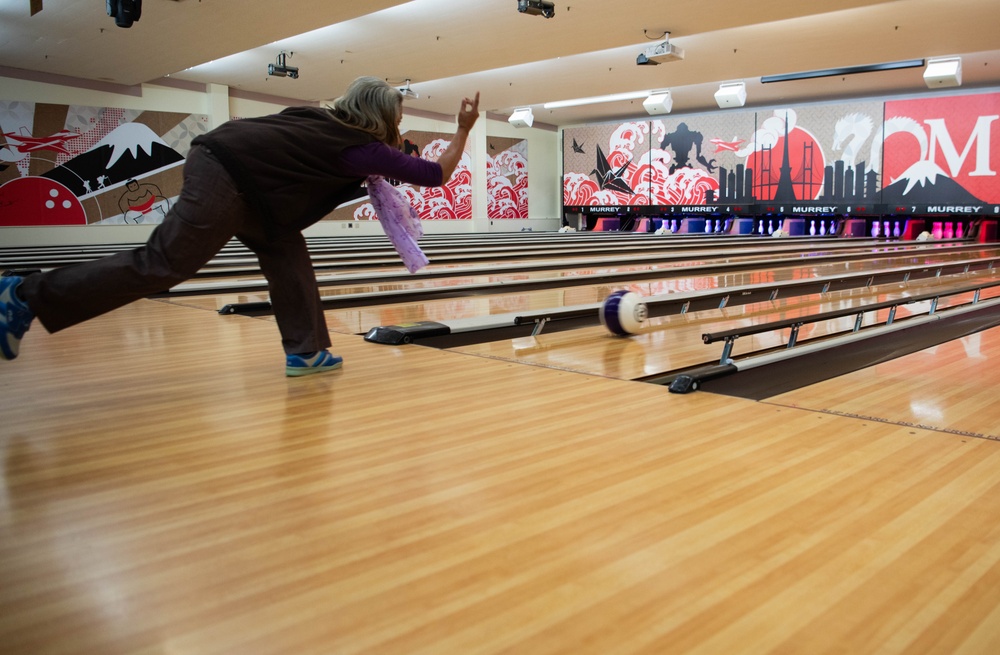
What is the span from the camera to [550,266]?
5.62m

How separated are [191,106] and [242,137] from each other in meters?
9.57

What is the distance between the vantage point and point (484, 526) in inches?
41.6

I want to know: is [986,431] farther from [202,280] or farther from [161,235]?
[202,280]

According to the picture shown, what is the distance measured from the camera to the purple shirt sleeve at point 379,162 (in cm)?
176

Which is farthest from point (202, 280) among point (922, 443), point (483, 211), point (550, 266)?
point (483, 211)

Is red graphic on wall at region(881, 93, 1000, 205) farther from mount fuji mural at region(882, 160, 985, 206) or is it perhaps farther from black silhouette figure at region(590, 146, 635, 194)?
black silhouette figure at region(590, 146, 635, 194)

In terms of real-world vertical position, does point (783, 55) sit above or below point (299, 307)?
above

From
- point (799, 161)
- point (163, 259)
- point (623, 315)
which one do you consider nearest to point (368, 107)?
point (163, 259)

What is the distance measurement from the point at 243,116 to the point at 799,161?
26.8 feet

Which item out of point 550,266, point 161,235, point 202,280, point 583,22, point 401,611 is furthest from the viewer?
point 583,22

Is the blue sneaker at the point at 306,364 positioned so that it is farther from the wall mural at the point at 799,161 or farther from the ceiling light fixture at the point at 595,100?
the wall mural at the point at 799,161

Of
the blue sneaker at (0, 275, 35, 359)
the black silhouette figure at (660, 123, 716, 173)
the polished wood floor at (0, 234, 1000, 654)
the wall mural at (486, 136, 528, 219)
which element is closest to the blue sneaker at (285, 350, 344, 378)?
the polished wood floor at (0, 234, 1000, 654)

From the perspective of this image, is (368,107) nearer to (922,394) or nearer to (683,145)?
(922,394)

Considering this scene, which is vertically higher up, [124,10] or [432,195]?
[124,10]
